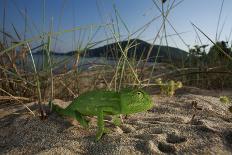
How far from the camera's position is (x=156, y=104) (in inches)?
105

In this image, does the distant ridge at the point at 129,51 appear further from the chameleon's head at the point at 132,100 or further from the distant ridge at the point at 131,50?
the chameleon's head at the point at 132,100

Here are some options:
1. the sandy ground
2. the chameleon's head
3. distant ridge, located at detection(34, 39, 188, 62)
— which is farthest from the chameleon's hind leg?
distant ridge, located at detection(34, 39, 188, 62)

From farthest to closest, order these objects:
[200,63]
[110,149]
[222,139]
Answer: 1. [200,63]
2. [222,139]
3. [110,149]

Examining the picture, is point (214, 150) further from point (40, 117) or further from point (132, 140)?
point (40, 117)

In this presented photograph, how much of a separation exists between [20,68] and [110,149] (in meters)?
1.72

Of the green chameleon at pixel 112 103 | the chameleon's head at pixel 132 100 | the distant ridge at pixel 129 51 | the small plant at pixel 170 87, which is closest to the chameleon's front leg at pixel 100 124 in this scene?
the green chameleon at pixel 112 103

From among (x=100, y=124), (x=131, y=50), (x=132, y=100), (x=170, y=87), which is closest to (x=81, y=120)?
Answer: (x=100, y=124)

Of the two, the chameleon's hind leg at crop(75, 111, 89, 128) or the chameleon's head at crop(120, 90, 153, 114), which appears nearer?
the chameleon's head at crop(120, 90, 153, 114)

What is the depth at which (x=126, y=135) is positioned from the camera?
1.85 metres

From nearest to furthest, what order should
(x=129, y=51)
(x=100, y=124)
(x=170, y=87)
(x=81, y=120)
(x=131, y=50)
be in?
(x=100, y=124) < (x=81, y=120) < (x=170, y=87) < (x=131, y=50) < (x=129, y=51)

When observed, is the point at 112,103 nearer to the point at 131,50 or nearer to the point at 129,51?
the point at 131,50

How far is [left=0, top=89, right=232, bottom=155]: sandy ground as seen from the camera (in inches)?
67.2

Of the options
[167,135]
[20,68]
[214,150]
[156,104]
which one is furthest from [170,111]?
[20,68]

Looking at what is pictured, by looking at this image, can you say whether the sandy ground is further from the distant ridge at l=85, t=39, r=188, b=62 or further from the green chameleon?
the distant ridge at l=85, t=39, r=188, b=62
